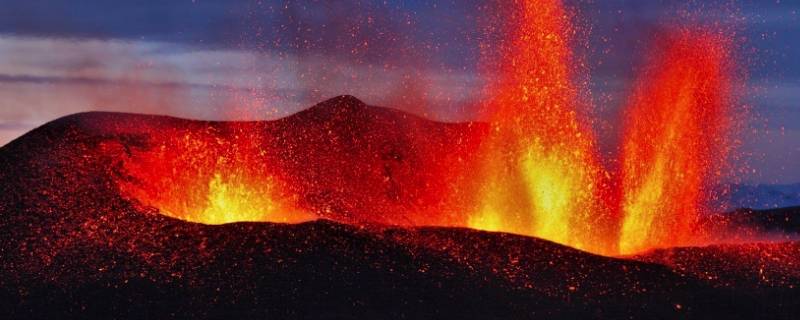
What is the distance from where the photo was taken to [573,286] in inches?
598

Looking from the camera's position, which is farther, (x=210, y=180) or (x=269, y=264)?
(x=210, y=180)

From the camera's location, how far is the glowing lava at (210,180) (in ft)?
69.9

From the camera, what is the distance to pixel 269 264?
50.1 feet

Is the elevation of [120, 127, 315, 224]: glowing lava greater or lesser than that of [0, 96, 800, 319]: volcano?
greater

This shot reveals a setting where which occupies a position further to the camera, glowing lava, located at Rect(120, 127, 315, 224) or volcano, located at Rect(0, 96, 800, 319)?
glowing lava, located at Rect(120, 127, 315, 224)

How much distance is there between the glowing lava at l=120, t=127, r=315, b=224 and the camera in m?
21.3

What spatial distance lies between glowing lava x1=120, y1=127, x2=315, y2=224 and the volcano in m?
0.07

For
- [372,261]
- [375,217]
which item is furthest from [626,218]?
[372,261]

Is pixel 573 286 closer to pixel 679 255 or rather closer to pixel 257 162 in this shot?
pixel 679 255

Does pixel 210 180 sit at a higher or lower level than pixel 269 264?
higher

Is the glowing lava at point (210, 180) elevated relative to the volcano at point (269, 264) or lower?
elevated

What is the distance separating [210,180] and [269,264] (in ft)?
26.7

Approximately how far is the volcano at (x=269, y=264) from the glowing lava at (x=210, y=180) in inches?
2.7

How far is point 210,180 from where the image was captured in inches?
906
